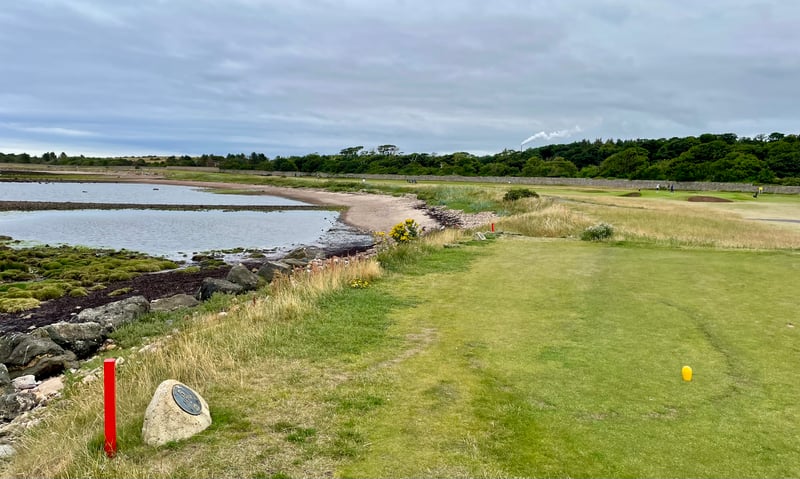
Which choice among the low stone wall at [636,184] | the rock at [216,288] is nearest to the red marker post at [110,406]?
the rock at [216,288]

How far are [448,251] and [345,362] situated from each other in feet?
43.2

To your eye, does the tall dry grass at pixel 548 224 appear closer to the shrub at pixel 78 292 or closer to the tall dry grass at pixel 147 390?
the tall dry grass at pixel 147 390

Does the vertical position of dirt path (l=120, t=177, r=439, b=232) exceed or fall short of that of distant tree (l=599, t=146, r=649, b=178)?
it falls short

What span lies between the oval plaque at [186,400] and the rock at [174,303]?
1145cm

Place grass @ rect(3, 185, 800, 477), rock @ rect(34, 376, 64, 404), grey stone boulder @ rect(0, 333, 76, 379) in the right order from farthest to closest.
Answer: grey stone boulder @ rect(0, 333, 76, 379), rock @ rect(34, 376, 64, 404), grass @ rect(3, 185, 800, 477)

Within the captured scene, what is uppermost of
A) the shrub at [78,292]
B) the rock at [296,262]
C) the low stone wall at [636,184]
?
the low stone wall at [636,184]

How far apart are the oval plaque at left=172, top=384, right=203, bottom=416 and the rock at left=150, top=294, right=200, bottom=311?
1145cm

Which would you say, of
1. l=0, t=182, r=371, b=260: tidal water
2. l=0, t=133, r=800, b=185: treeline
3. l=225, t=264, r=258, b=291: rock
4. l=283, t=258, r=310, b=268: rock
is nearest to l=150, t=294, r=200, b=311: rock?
l=225, t=264, r=258, b=291: rock

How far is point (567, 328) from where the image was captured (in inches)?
430

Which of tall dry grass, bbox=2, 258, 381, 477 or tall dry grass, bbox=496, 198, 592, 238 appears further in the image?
tall dry grass, bbox=496, 198, 592, 238

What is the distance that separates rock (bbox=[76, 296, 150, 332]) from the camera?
1506 cm

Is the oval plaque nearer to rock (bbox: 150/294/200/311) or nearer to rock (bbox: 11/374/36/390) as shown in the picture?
rock (bbox: 11/374/36/390)

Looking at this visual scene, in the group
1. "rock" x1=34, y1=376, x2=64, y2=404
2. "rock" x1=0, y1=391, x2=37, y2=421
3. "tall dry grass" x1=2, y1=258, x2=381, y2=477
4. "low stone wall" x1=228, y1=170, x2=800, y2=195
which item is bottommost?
"rock" x1=34, y1=376, x2=64, y2=404

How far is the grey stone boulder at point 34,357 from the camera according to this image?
39.8ft
